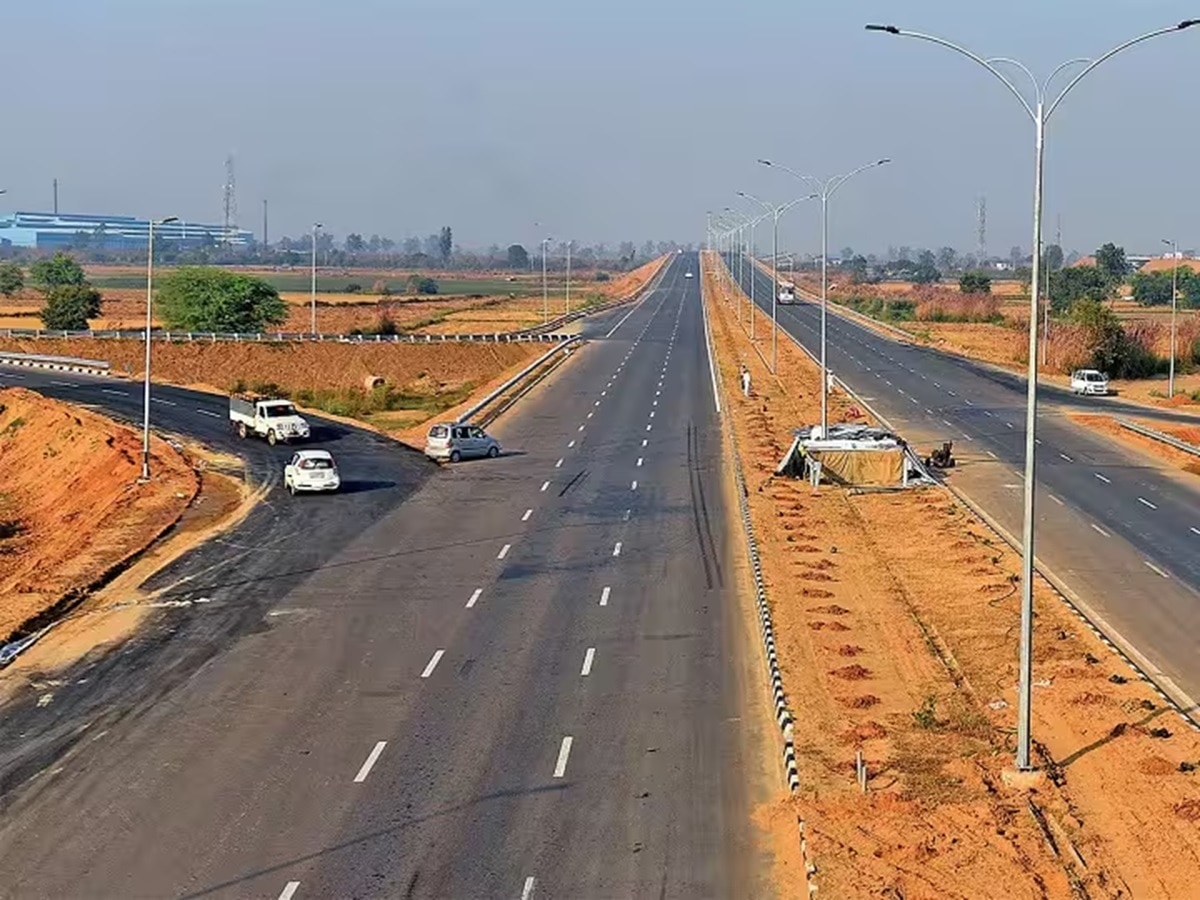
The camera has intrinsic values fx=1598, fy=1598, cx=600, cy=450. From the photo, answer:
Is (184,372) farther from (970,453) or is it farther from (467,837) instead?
(467,837)

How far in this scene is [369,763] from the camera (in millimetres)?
23969

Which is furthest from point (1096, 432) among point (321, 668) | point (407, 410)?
point (321, 668)

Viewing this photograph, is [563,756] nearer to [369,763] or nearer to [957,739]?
[369,763]

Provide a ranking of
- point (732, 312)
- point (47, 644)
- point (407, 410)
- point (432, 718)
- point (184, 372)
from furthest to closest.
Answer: point (732, 312) → point (184, 372) → point (407, 410) → point (47, 644) → point (432, 718)

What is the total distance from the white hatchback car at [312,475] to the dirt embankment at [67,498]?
10.7 feet

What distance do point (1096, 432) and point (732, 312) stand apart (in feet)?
304

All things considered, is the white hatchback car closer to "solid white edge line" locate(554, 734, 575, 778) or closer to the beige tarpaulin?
the beige tarpaulin

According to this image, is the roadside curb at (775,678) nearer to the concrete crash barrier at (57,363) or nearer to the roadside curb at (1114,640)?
the roadside curb at (1114,640)

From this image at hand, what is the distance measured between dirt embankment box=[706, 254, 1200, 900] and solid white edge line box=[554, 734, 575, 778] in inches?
137

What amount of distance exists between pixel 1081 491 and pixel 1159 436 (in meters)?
14.7

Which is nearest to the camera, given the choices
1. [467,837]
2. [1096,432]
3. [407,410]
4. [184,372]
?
[467,837]

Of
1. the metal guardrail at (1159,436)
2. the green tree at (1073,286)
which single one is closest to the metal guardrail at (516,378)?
the metal guardrail at (1159,436)

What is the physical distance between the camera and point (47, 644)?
1266 inches

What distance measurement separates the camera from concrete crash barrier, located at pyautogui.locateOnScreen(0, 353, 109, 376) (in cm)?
9656
